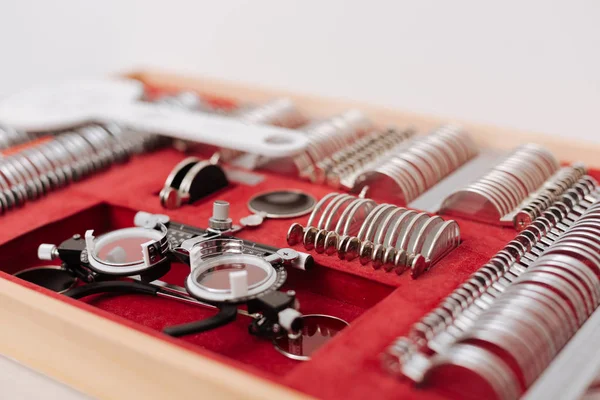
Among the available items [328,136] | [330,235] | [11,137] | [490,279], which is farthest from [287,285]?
[11,137]

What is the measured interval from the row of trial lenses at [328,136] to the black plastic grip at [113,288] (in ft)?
1.39

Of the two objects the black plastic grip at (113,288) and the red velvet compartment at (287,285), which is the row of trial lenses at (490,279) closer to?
the red velvet compartment at (287,285)

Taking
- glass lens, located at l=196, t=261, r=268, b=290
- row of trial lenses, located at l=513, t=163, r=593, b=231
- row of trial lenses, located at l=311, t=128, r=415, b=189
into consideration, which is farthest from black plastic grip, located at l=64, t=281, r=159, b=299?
row of trial lenses, located at l=513, t=163, r=593, b=231

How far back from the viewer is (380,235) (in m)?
1.26

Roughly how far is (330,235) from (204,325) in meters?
0.25

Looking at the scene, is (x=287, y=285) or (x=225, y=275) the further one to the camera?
(x=287, y=285)

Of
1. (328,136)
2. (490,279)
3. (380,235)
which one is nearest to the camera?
(490,279)

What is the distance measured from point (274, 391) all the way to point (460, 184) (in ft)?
A: 2.42

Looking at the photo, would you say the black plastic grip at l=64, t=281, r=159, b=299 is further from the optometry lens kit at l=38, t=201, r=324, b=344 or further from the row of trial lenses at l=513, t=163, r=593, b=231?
the row of trial lenses at l=513, t=163, r=593, b=231

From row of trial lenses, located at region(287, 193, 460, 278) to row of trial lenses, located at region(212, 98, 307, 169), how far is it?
0.40 m

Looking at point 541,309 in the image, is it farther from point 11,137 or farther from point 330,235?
point 11,137

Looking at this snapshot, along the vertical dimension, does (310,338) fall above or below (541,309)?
below

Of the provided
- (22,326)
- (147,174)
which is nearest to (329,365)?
(22,326)

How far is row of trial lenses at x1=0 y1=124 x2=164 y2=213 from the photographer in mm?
1526
